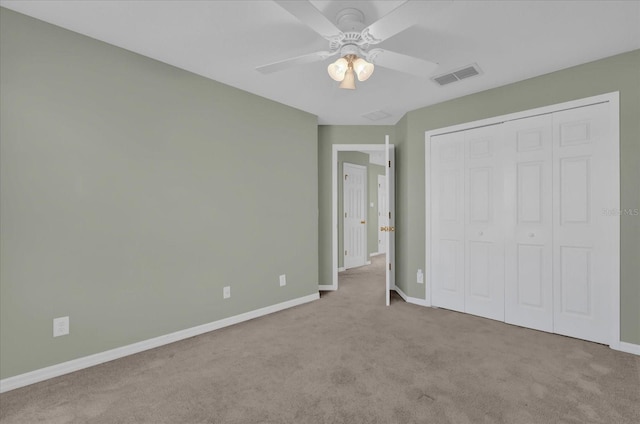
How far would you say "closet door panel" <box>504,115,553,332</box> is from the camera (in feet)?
9.92

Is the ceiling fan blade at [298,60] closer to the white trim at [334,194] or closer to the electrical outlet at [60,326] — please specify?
the electrical outlet at [60,326]

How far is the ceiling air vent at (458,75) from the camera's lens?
2859 millimetres

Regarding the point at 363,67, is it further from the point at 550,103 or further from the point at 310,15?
the point at 550,103

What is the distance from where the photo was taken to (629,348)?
101 inches

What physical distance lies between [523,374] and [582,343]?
102cm

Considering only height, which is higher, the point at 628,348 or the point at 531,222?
the point at 531,222

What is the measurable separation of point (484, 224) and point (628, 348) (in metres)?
1.55

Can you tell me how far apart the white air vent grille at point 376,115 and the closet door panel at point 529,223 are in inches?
59.6

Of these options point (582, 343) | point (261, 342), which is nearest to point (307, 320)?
point (261, 342)

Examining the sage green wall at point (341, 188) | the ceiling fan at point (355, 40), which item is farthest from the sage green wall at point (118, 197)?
the sage green wall at point (341, 188)

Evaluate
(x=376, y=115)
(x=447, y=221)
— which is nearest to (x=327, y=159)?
(x=376, y=115)

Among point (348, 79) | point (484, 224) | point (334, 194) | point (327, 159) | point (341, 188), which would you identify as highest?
point (348, 79)

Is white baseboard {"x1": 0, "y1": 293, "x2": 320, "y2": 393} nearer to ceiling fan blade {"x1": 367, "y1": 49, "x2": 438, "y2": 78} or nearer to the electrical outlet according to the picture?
the electrical outlet

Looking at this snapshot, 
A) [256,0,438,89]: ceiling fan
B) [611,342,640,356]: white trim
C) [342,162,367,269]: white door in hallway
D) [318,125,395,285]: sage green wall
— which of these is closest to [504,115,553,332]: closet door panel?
[611,342,640,356]: white trim
